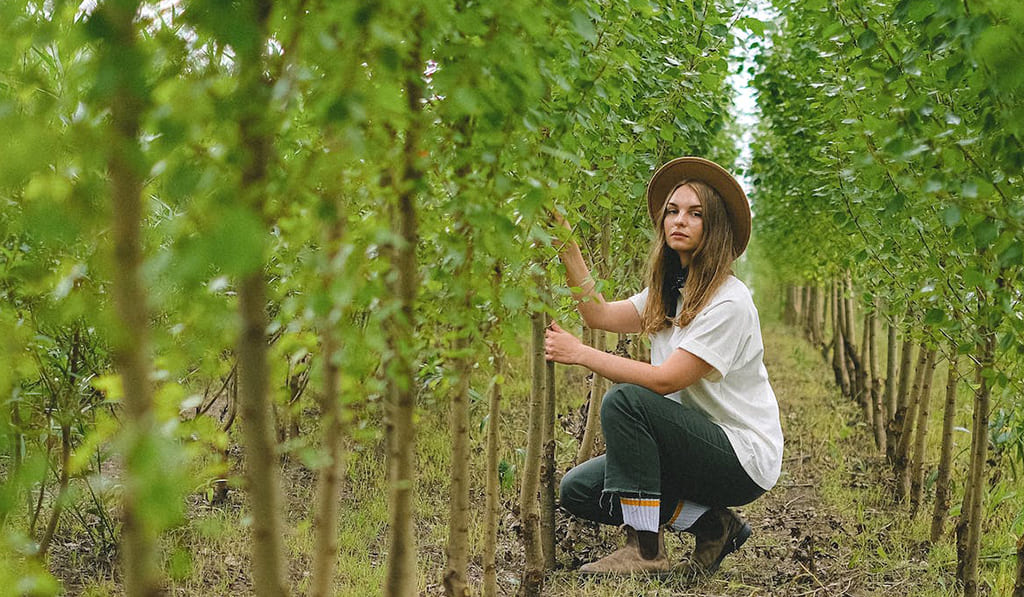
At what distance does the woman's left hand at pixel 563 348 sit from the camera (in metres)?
3.11

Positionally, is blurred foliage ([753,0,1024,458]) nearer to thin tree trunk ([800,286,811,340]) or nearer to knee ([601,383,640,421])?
knee ([601,383,640,421])

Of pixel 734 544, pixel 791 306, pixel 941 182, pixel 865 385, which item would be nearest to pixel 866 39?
pixel 941 182

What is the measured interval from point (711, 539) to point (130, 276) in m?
3.06

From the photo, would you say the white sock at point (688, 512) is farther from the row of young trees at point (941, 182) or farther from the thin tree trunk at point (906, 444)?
the thin tree trunk at point (906, 444)

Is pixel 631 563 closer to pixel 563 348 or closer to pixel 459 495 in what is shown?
pixel 563 348

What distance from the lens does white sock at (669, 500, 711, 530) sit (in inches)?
142

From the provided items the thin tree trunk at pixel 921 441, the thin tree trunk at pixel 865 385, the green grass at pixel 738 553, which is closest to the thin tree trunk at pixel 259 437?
the green grass at pixel 738 553

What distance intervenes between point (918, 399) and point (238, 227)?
5077mm

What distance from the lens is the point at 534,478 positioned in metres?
3.11

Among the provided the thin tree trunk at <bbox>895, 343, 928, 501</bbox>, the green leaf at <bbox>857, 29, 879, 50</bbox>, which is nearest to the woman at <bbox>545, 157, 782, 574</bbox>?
the green leaf at <bbox>857, 29, 879, 50</bbox>

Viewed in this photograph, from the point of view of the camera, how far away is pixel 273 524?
1.31 m

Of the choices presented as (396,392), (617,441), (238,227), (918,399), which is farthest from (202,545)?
(918,399)

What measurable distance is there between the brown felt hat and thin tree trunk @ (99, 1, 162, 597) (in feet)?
9.21

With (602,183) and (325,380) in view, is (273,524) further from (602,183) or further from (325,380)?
(602,183)
